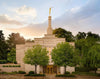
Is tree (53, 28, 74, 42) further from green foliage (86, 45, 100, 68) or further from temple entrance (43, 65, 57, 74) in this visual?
green foliage (86, 45, 100, 68)

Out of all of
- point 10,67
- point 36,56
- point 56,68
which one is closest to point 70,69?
point 56,68

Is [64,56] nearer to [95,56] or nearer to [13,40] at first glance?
[95,56]

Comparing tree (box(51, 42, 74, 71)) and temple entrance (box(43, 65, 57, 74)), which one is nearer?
tree (box(51, 42, 74, 71))

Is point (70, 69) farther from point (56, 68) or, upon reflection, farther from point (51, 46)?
point (51, 46)

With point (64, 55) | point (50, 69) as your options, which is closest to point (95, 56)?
point (64, 55)

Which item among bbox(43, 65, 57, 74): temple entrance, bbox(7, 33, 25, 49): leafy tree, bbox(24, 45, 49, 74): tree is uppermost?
bbox(7, 33, 25, 49): leafy tree

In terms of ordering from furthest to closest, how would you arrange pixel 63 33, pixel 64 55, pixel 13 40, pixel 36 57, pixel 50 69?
pixel 13 40, pixel 63 33, pixel 50 69, pixel 36 57, pixel 64 55

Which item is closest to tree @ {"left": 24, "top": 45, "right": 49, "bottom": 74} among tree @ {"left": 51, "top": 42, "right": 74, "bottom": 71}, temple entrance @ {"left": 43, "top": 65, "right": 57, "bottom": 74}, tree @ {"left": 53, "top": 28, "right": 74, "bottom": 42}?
tree @ {"left": 51, "top": 42, "right": 74, "bottom": 71}

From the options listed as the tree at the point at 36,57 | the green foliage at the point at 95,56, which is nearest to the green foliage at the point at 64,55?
the tree at the point at 36,57

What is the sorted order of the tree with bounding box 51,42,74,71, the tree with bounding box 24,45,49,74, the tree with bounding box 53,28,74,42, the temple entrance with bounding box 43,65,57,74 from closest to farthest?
the tree with bounding box 51,42,74,71
the tree with bounding box 24,45,49,74
the temple entrance with bounding box 43,65,57,74
the tree with bounding box 53,28,74,42

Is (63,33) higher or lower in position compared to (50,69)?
higher

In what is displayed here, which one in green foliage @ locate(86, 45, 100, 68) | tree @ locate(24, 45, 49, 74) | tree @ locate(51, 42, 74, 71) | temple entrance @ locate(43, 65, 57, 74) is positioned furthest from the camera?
temple entrance @ locate(43, 65, 57, 74)

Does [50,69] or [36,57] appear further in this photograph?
[50,69]

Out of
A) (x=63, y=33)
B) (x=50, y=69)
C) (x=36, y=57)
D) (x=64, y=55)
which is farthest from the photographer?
(x=63, y=33)
